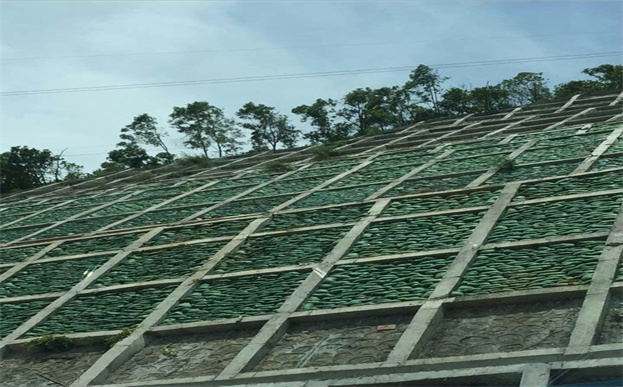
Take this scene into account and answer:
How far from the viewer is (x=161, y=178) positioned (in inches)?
709

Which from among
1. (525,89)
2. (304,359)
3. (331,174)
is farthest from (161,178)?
(525,89)


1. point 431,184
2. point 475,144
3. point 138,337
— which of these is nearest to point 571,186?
point 431,184

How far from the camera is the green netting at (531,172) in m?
9.58

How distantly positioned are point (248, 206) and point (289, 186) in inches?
69.2

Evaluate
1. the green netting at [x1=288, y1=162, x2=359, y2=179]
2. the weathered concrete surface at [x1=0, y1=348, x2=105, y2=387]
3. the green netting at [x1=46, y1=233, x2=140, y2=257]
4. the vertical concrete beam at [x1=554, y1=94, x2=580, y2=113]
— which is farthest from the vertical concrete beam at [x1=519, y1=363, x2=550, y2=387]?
the vertical concrete beam at [x1=554, y1=94, x2=580, y2=113]

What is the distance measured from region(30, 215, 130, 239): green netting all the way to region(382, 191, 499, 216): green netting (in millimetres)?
4903

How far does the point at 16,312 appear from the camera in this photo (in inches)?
310

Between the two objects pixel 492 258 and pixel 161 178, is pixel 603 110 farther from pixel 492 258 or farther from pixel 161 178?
pixel 492 258

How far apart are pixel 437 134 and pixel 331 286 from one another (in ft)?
42.8

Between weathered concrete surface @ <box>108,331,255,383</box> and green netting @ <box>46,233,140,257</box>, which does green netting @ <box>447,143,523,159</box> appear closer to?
green netting @ <box>46,233,140,257</box>

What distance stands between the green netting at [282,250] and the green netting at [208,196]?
4259mm

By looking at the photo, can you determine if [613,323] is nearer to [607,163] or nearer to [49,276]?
[607,163]

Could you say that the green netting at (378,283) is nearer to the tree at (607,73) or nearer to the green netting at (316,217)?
the green netting at (316,217)

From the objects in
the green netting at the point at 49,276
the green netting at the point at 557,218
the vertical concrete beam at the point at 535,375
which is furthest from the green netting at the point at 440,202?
the vertical concrete beam at the point at 535,375
